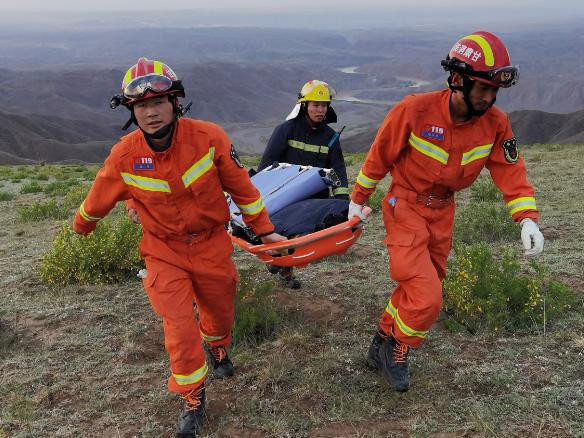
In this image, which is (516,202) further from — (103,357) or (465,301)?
(103,357)

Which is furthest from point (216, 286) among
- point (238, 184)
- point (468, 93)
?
point (468, 93)

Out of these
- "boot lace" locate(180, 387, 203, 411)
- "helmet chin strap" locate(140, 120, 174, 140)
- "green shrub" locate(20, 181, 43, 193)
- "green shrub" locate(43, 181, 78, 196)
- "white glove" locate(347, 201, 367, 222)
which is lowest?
"green shrub" locate(20, 181, 43, 193)

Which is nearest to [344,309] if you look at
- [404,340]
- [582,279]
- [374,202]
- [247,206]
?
[404,340]

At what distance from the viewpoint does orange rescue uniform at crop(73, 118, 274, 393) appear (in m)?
3.78

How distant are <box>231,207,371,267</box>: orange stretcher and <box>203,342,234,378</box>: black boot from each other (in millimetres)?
852

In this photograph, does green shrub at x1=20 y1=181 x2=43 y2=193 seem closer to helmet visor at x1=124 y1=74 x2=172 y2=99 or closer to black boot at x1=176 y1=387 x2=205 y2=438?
helmet visor at x1=124 y1=74 x2=172 y2=99

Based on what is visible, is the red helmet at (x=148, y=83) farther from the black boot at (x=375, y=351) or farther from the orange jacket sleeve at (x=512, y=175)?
the black boot at (x=375, y=351)

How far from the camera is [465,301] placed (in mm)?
5152

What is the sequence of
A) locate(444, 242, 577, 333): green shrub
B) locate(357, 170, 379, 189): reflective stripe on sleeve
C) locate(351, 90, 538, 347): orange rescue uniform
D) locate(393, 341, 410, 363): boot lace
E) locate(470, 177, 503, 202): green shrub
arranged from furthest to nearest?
locate(470, 177, 503, 202): green shrub → locate(444, 242, 577, 333): green shrub → locate(357, 170, 379, 189): reflective stripe on sleeve → locate(393, 341, 410, 363): boot lace → locate(351, 90, 538, 347): orange rescue uniform

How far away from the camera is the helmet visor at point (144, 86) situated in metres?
3.72

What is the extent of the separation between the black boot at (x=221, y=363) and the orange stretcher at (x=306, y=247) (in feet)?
2.80

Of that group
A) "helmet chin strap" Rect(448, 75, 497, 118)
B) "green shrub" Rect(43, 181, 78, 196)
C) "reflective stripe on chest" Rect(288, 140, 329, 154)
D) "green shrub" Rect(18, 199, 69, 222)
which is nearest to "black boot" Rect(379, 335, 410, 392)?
"helmet chin strap" Rect(448, 75, 497, 118)

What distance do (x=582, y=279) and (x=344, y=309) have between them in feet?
8.72

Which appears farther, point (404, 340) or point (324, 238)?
point (324, 238)
